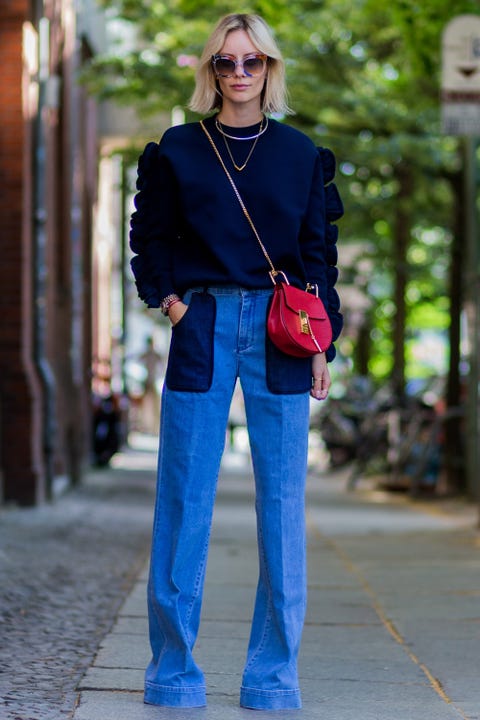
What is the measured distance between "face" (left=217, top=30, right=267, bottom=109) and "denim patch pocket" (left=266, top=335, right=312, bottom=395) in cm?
69

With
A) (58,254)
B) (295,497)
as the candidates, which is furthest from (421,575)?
(58,254)

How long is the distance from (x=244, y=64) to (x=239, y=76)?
0.04 m

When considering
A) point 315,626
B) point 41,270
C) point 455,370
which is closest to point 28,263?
point 41,270

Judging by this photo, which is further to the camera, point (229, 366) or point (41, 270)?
point (41, 270)

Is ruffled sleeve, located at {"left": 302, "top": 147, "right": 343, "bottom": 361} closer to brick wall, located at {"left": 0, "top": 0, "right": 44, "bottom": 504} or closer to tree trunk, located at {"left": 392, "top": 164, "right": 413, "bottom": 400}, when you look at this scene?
brick wall, located at {"left": 0, "top": 0, "right": 44, "bottom": 504}

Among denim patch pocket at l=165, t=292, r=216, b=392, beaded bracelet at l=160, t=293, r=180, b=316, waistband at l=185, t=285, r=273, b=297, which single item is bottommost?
denim patch pocket at l=165, t=292, r=216, b=392

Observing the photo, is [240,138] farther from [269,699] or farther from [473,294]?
[473,294]

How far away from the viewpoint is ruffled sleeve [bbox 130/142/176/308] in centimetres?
448

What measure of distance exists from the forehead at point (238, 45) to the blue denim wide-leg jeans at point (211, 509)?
675 millimetres

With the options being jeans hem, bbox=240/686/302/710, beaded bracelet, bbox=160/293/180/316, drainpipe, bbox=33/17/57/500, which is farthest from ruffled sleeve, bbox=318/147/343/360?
drainpipe, bbox=33/17/57/500

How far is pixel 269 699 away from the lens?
442 cm

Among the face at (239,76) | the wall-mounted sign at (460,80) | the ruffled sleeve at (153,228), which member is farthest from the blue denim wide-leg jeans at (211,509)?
the wall-mounted sign at (460,80)

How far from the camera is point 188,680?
14.4 ft

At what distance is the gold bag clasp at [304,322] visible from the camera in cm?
436
